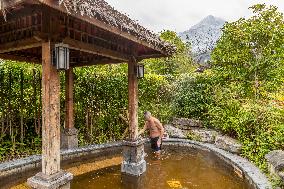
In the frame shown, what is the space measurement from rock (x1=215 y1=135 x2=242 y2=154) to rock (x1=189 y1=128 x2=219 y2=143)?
0.55 metres

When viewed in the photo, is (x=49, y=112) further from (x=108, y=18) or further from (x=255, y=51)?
(x=255, y=51)

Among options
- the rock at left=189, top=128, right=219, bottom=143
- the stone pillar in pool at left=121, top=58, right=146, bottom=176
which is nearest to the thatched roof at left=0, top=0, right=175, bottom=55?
the stone pillar in pool at left=121, top=58, right=146, bottom=176

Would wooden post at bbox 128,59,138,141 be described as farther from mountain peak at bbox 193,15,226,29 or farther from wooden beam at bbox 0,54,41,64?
mountain peak at bbox 193,15,226,29

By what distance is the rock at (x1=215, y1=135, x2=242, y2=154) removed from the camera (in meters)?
9.56

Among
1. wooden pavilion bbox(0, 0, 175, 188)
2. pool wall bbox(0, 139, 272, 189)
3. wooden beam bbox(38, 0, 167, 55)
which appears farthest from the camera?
pool wall bbox(0, 139, 272, 189)

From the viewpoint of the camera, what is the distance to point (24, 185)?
278 inches

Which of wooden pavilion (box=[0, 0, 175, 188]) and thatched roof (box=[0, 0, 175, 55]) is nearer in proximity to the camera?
thatched roof (box=[0, 0, 175, 55])

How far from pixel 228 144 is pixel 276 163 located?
3.35 m

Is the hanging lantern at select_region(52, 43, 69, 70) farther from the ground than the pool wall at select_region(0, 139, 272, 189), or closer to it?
farther from the ground

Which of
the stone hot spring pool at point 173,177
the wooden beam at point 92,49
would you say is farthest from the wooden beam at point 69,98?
the wooden beam at point 92,49

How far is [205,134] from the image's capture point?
38.8ft

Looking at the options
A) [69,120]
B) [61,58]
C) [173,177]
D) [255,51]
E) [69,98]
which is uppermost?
[255,51]

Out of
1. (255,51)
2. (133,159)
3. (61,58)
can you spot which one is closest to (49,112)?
(61,58)

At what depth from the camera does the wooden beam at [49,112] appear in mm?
5109
